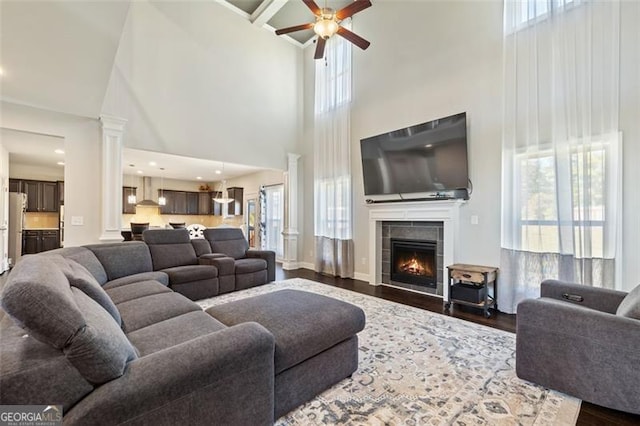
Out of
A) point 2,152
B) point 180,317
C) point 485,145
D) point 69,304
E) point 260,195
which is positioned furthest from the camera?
point 260,195

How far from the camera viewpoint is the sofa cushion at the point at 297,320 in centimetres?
167

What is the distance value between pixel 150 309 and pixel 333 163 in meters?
4.53

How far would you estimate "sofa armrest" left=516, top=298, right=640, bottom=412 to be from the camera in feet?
5.53

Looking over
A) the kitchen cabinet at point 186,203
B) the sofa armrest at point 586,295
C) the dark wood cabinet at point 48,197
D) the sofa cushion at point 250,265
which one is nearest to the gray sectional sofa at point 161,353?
the sofa armrest at point 586,295

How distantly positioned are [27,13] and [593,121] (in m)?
6.06

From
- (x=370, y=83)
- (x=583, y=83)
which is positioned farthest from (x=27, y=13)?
(x=583, y=83)

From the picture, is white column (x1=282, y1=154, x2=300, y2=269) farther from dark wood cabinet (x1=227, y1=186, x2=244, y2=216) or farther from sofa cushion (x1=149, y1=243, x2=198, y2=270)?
dark wood cabinet (x1=227, y1=186, x2=244, y2=216)

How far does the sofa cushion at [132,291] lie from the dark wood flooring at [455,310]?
9.65ft

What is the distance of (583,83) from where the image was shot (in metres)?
3.05

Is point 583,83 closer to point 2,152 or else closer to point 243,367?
point 243,367

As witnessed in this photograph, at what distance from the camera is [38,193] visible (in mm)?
7262

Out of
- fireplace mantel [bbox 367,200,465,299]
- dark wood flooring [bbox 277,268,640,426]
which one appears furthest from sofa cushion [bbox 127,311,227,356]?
fireplace mantel [bbox 367,200,465,299]

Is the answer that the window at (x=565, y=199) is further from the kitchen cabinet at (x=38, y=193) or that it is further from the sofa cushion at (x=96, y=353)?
the kitchen cabinet at (x=38, y=193)

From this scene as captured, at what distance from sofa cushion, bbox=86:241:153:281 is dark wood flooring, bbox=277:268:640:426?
2.49 meters
